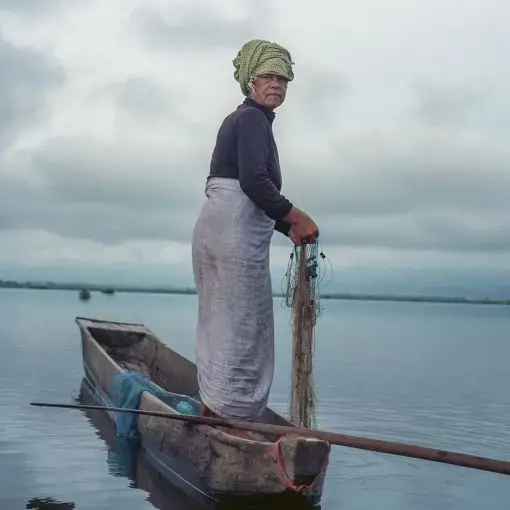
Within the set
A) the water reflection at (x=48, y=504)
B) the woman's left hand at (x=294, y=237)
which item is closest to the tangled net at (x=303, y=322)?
the woman's left hand at (x=294, y=237)

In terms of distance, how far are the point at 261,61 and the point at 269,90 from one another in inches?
9.6

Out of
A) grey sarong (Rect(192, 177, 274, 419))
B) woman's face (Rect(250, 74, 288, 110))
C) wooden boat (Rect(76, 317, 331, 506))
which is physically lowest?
A: wooden boat (Rect(76, 317, 331, 506))

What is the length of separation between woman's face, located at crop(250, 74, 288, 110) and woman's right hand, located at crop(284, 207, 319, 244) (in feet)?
3.05

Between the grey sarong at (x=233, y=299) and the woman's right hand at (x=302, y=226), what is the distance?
0.37 metres

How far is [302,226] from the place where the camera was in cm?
689

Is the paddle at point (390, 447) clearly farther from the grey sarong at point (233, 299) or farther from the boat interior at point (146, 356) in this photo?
the boat interior at point (146, 356)

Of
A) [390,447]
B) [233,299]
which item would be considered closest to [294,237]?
[233,299]

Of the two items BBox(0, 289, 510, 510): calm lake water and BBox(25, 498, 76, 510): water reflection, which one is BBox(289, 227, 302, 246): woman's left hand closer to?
BBox(0, 289, 510, 510): calm lake water

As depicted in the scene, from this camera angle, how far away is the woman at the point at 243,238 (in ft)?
22.3

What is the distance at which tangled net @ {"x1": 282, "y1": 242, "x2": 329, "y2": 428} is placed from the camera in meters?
7.38

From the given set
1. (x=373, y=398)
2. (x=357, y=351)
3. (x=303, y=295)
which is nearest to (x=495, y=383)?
(x=373, y=398)

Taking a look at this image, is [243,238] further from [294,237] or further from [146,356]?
[146,356]

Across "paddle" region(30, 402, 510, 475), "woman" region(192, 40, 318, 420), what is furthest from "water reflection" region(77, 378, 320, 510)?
"woman" region(192, 40, 318, 420)

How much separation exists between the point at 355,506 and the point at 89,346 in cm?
719
